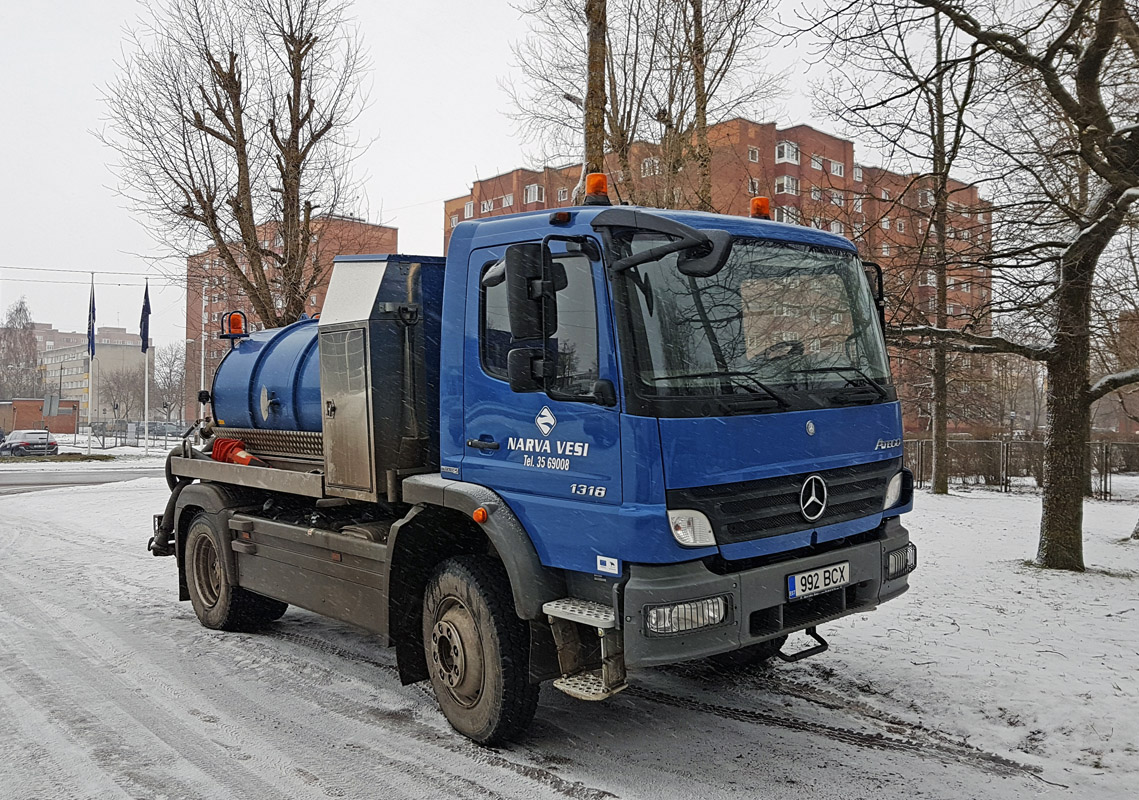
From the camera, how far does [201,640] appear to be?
7172 mm

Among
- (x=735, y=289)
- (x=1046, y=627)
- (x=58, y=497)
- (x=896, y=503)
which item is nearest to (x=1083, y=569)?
(x=1046, y=627)

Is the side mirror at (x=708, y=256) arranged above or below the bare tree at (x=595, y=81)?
below

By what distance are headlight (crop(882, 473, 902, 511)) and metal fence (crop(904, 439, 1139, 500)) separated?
631 inches

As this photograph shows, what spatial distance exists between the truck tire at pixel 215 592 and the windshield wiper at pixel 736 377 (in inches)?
189

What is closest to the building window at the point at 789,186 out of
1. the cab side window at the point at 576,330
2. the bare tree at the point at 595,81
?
the bare tree at the point at 595,81

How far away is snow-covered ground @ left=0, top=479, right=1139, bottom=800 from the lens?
4230mm

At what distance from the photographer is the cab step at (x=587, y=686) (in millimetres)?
4062

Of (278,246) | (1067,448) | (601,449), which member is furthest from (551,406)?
(278,246)

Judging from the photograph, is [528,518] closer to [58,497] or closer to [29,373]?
[58,497]

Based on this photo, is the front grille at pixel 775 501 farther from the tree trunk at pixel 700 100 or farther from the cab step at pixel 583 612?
the tree trunk at pixel 700 100

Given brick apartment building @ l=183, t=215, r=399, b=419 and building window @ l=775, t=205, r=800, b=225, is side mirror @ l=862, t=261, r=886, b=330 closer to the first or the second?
building window @ l=775, t=205, r=800, b=225

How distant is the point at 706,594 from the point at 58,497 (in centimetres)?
2028

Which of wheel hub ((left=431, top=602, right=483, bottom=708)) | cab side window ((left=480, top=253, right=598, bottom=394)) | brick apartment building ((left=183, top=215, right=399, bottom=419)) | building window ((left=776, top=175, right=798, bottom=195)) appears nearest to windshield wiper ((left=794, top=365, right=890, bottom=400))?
cab side window ((left=480, top=253, right=598, bottom=394))

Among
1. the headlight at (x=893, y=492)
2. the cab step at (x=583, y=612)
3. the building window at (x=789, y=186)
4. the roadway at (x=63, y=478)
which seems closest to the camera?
the cab step at (x=583, y=612)
